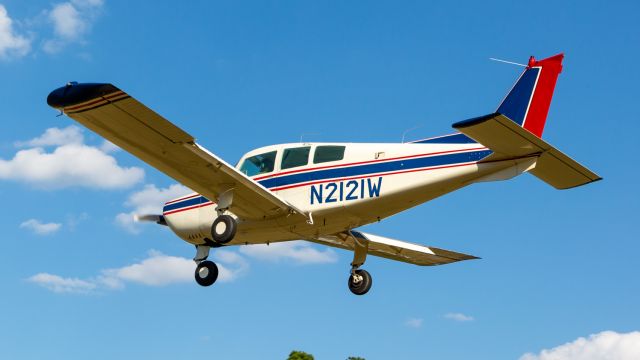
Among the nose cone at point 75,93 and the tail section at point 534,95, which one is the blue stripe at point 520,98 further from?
the nose cone at point 75,93

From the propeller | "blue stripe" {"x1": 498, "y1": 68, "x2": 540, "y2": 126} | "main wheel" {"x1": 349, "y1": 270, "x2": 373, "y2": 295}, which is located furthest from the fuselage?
the propeller

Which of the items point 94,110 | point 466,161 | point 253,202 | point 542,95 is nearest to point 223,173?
point 253,202

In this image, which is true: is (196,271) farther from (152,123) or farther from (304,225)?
(152,123)

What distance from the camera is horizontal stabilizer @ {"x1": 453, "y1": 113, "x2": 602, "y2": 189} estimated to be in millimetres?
14406

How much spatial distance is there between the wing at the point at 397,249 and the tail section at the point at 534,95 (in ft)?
15.7

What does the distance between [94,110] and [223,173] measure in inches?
108

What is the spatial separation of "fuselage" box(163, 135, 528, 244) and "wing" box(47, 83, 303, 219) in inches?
19.2

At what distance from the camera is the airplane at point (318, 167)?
1547cm

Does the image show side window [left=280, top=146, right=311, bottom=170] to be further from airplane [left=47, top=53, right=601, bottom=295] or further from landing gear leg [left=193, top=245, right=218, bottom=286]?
landing gear leg [left=193, top=245, right=218, bottom=286]

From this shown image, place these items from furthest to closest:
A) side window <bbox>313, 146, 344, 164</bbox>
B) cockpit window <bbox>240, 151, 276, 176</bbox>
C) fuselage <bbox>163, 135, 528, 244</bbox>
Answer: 1. cockpit window <bbox>240, 151, 276, 176</bbox>
2. side window <bbox>313, 146, 344, 164</bbox>
3. fuselage <bbox>163, 135, 528, 244</bbox>

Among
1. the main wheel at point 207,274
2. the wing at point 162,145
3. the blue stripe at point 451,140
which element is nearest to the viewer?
the wing at point 162,145

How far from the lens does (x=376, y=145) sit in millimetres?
17266

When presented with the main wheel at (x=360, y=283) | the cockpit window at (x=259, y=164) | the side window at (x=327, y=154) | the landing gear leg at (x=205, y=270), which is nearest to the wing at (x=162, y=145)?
the cockpit window at (x=259, y=164)

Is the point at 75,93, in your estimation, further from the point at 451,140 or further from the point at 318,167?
the point at 451,140
